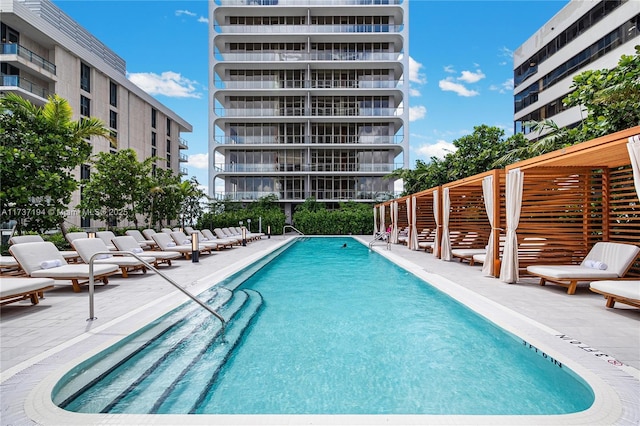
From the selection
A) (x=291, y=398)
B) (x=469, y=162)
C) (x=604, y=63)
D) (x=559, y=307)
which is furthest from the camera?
(x=604, y=63)

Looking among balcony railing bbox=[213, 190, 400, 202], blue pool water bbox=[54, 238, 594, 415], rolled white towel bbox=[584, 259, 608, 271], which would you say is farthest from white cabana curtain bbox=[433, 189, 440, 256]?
balcony railing bbox=[213, 190, 400, 202]

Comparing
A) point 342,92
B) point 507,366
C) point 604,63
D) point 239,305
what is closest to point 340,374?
point 507,366

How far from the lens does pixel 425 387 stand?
358 cm

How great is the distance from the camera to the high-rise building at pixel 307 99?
1334 inches

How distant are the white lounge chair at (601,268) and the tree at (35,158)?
39.6 ft

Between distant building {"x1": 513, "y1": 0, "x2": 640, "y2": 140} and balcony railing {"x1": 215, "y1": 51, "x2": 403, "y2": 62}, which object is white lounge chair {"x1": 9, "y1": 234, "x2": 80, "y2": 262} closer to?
distant building {"x1": 513, "y1": 0, "x2": 640, "y2": 140}

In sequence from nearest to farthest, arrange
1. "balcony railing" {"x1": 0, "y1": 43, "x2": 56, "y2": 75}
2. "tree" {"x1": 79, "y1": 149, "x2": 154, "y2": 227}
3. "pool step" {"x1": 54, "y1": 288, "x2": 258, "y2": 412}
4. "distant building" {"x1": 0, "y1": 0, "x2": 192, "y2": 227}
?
"pool step" {"x1": 54, "y1": 288, "x2": 258, "y2": 412} < "tree" {"x1": 79, "y1": 149, "x2": 154, "y2": 227} < "balcony railing" {"x1": 0, "y1": 43, "x2": 56, "y2": 75} < "distant building" {"x1": 0, "y1": 0, "x2": 192, "y2": 227}

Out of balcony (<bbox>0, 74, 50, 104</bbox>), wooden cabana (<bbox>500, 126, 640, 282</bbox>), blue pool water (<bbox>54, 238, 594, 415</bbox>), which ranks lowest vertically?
blue pool water (<bbox>54, 238, 594, 415</bbox>)

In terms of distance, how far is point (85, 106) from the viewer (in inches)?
1156

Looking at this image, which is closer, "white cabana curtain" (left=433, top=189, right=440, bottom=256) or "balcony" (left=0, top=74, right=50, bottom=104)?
"white cabana curtain" (left=433, top=189, right=440, bottom=256)

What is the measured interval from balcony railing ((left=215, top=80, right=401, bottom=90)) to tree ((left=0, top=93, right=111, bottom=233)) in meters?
23.9

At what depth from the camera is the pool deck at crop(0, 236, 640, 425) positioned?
2.61 m

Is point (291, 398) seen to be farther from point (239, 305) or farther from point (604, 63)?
point (604, 63)

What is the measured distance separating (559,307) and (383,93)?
3163 cm
